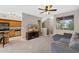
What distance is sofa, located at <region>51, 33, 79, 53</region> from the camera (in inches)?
83.5

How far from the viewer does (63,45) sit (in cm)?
217

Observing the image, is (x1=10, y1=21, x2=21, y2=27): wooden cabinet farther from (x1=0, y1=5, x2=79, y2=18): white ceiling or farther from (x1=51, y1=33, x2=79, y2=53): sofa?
(x1=51, y1=33, x2=79, y2=53): sofa

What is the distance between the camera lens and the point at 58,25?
229 centimetres

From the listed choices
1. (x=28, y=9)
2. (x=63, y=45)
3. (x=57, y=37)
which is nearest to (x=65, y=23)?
(x=57, y=37)

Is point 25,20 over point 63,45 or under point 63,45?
over

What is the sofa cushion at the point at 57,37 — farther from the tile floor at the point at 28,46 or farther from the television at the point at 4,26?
the television at the point at 4,26

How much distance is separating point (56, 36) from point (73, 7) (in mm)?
659

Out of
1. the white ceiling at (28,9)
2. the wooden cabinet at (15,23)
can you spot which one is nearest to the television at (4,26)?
the wooden cabinet at (15,23)

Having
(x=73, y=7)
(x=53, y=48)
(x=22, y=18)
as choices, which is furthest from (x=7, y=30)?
(x=73, y=7)

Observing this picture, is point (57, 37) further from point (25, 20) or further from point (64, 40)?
point (25, 20)

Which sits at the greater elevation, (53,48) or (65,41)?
(65,41)

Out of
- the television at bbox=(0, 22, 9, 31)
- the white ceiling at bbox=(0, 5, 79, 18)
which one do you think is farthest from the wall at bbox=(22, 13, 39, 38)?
the television at bbox=(0, 22, 9, 31)
